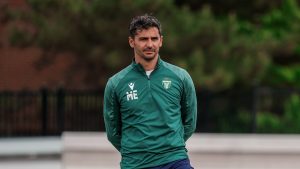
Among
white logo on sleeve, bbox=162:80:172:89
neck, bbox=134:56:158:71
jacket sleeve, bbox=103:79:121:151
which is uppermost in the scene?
neck, bbox=134:56:158:71

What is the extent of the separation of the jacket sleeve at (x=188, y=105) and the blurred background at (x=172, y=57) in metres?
13.4

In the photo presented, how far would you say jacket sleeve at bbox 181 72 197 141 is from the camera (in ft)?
16.4

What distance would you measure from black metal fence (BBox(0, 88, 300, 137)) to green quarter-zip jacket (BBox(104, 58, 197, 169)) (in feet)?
46.2

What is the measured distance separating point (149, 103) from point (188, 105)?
0.35m

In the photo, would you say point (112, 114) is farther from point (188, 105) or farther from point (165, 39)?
point (165, 39)

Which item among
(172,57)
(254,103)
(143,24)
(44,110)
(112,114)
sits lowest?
(44,110)

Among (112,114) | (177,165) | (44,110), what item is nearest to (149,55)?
(112,114)

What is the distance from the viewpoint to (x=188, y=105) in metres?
5.09

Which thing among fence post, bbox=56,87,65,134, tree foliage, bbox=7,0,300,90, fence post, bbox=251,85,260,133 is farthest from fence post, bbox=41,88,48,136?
fence post, bbox=251,85,260,133

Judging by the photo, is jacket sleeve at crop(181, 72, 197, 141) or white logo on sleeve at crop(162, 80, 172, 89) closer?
white logo on sleeve at crop(162, 80, 172, 89)

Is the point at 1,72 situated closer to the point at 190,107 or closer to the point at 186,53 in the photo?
the point at 186,53

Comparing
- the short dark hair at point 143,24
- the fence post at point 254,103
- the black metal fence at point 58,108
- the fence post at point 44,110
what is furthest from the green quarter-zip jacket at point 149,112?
the fence post at point 44,110

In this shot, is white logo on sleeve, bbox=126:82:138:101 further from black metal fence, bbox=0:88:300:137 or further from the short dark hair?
black metal fence, bbox=0:88:300:137

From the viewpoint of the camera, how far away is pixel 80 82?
22766mm
